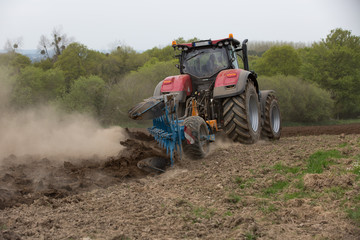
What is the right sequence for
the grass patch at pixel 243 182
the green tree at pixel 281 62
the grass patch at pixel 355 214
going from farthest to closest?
the green tree at pixel 281 62 < the grass patch at pixel 243 182 < the grass patch at pixel 355 214

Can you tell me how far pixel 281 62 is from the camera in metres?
40.8

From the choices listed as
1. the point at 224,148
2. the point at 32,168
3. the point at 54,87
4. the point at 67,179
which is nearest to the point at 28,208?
the point at 67,179

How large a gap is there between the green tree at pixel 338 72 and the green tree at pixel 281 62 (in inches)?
184

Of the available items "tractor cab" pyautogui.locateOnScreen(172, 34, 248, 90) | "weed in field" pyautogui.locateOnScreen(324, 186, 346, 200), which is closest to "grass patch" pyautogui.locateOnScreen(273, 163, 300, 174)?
"weed in field" pyautogui.locateOnScreen(324, 186, 346, 200)

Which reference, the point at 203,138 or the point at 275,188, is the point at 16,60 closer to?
the point at 203,138

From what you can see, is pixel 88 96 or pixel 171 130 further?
pixel 88 96

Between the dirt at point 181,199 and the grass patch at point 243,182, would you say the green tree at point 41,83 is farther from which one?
the grass patch at point 243,182

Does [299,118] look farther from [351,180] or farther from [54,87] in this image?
[351,180]

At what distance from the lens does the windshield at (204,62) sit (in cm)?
912

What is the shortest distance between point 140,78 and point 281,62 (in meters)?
19.2

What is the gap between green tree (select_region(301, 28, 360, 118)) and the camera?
33.2m

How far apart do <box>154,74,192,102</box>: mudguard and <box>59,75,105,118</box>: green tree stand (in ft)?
53.1

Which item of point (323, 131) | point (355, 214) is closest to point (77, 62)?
point (323, 131)

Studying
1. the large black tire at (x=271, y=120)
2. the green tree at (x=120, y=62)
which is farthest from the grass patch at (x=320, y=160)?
the green tree at (x=120, y=62)
